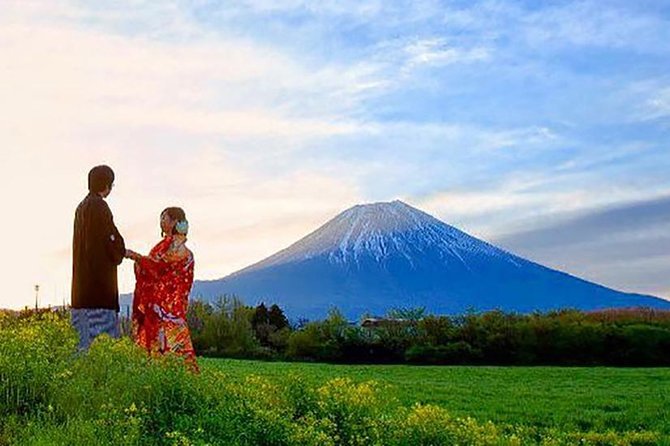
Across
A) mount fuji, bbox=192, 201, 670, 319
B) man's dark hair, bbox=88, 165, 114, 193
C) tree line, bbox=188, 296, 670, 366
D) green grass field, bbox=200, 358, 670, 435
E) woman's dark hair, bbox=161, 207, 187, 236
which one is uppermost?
mount fuji, bbox=192, 201, 670, 319

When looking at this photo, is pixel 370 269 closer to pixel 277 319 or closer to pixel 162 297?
pixel 277 319

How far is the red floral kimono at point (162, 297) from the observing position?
12883 mm

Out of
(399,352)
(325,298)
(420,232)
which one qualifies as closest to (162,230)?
(399,352)

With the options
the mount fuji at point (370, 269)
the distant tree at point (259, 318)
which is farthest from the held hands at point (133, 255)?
the mount fuji at point (370, 269)

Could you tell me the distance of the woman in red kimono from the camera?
12.9m

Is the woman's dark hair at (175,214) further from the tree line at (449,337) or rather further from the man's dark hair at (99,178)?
the tree line at (449,337)

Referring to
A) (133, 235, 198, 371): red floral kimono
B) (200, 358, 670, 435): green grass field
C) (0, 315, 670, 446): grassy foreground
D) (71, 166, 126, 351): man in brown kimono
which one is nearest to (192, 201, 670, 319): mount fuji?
(200, 358, 670, 435): green grass field

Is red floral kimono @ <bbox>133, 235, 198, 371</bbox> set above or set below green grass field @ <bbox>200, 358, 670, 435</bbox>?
above

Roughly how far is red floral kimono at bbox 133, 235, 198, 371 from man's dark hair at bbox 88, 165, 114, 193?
128 centimetres

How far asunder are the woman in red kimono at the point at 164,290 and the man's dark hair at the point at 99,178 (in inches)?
48.4

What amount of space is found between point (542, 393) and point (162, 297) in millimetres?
8396

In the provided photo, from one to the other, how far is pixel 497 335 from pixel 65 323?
2193 cm

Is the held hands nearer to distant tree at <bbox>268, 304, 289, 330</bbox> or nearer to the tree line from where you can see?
the tree line

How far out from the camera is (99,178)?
1187 centimetres
